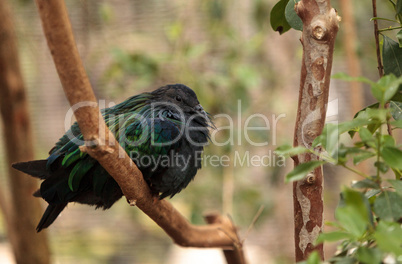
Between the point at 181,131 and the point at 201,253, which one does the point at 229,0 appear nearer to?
the point at 181,131

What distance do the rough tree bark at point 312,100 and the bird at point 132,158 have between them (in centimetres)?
45

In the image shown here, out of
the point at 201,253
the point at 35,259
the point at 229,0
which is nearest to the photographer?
the point at 35,259

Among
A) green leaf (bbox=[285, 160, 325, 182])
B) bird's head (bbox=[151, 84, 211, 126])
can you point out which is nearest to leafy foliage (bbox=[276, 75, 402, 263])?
green leaf (bbox=[285, 160, 325, 182])

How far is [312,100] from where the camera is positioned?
904mm

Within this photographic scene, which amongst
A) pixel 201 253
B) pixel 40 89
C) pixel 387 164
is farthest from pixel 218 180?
pixel 387 164

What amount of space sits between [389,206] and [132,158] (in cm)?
79

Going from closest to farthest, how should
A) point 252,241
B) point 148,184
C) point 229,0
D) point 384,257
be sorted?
point 384,257 → point 148,184 → point 229,0 → point 252,241

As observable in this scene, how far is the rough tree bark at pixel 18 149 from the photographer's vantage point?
1810mm

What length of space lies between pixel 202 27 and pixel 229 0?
12.4 inches

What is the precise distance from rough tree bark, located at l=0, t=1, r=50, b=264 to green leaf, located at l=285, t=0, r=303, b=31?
1236mm

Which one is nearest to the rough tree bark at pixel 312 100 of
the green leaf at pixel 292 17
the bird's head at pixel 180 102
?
the green leaf at pixel 292 17

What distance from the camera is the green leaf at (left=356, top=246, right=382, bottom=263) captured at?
504 mm

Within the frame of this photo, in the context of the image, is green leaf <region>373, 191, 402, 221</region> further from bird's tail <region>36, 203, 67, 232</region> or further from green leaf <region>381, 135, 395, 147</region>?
bird's tail <region>36, 203, 67, 232</region>

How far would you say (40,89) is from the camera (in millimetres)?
3064
